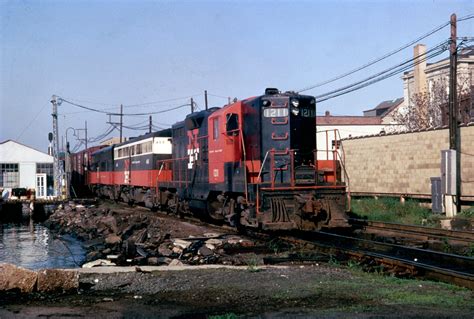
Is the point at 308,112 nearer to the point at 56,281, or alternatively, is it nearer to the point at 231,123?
the point at 231,123

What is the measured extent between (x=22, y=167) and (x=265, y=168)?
30584 mm

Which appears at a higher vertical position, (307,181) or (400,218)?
(307,181)

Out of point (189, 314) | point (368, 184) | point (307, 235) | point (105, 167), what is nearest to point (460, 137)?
point (368, 184)

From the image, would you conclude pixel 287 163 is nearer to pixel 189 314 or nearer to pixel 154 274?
pixel 154 274

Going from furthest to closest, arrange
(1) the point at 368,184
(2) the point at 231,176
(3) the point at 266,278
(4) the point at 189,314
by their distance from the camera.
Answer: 1. (1) the point at 368,184
2. (2) the point at 231,176
3. (3) the point at 266,278
4. (4) the point at 189,314

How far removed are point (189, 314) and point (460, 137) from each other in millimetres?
17333

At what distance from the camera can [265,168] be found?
47.9 feet

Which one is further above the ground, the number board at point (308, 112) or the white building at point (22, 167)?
the number board at point (308, 112)

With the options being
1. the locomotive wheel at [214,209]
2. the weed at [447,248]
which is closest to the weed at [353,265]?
the weed at [447,248]

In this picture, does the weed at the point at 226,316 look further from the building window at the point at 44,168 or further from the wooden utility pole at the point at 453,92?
the building window at the point at 44,168

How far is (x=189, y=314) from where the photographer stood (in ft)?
21.6

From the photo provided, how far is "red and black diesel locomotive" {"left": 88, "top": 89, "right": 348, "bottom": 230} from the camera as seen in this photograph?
13.8 metres

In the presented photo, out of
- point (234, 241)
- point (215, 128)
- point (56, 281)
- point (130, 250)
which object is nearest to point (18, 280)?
point (56, 281)

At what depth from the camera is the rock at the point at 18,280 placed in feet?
26.5
